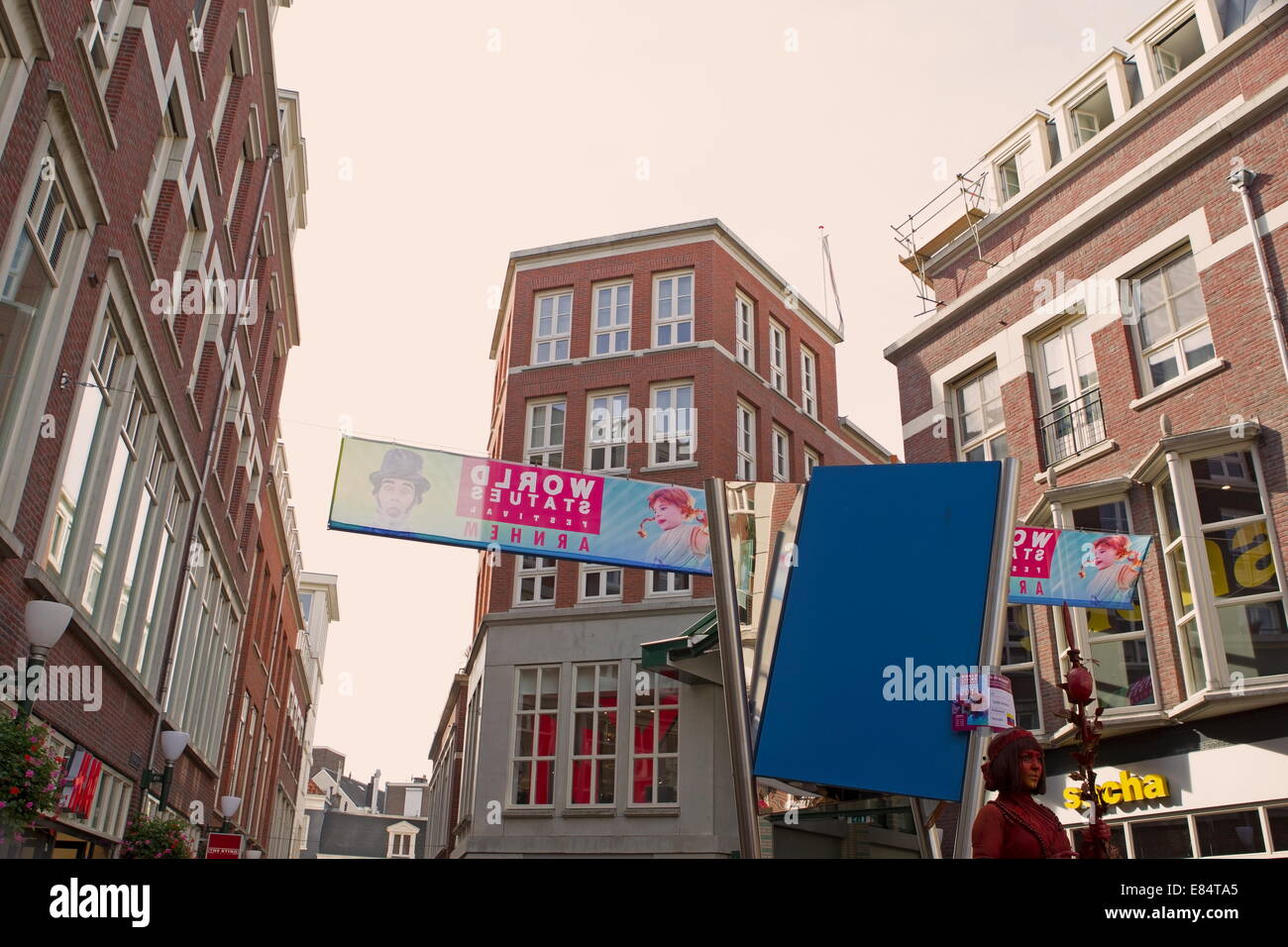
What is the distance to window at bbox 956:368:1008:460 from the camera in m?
21.6

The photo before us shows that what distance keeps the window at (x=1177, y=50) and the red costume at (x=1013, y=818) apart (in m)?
20.7

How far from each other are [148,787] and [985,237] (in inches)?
841

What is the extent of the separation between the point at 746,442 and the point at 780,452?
2253 mm

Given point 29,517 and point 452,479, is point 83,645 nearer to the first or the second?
point 29,517

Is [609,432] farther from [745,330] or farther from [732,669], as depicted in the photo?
[732,669]

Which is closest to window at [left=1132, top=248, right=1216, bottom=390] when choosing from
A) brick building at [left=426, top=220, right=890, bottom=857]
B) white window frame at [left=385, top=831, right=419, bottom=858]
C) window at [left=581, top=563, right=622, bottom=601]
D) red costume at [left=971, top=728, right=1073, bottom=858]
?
brick building at [left=426, top=220, right=890, bottom=857]

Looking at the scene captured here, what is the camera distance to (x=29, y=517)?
1211 cm

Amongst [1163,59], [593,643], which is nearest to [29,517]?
[593,643]

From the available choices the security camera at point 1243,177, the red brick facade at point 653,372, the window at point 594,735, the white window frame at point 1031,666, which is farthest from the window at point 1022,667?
the window at point 594,735

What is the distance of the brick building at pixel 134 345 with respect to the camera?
11.5 meters

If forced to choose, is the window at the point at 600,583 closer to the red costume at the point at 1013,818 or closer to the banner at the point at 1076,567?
the banner at the point at 1076,567

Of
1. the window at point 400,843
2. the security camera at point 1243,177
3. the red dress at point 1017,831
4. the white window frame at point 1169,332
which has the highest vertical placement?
the security camera at point 1243,177

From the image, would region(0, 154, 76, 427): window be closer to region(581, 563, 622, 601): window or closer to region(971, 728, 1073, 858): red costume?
region(971, 728, 1073, 858): red costume

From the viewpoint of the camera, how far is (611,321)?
35812mm
